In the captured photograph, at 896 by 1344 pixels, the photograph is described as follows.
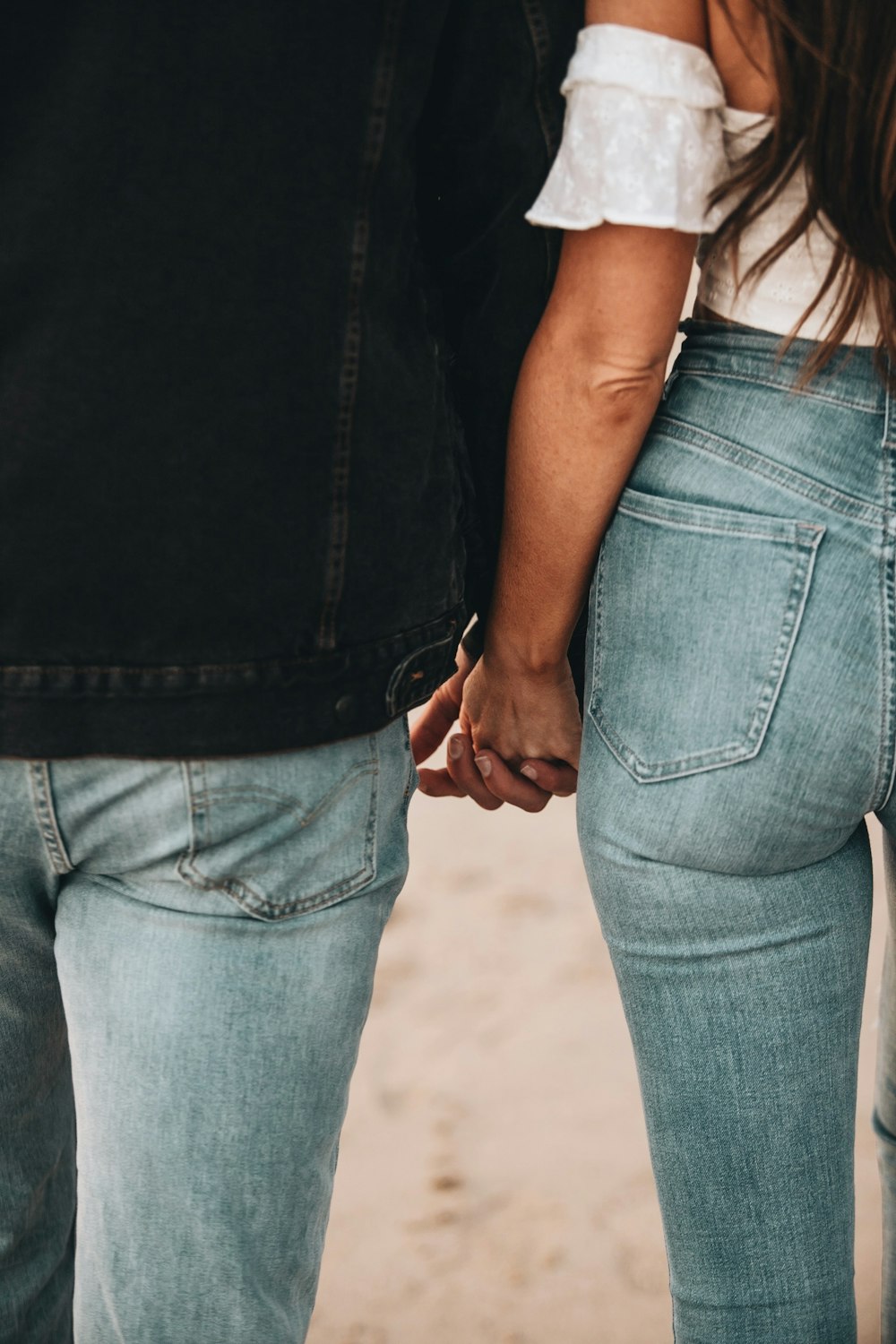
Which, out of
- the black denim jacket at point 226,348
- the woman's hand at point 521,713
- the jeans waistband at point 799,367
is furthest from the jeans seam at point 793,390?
the woman's hand at point 521,713

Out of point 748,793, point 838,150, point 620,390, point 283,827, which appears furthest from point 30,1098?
point 838,150

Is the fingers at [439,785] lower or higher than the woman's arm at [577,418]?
lower

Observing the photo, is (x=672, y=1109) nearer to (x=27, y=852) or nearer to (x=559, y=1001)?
(x=27, y=852)

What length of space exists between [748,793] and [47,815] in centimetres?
52

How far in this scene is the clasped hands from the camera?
1.28 meters

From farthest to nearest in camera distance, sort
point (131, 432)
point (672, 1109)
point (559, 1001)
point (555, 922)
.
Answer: point (555, 922), point (559, 1001), point (672, 1109), point (131, 432)

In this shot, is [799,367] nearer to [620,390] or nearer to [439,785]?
[620,390]

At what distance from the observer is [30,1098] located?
118 centimetres

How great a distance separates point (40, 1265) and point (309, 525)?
89 cm

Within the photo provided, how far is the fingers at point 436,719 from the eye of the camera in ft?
4.87

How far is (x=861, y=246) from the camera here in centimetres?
92

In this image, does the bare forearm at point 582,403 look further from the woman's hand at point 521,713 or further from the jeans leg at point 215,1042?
the jeans leg at point 215,1042

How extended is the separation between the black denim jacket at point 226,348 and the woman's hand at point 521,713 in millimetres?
313

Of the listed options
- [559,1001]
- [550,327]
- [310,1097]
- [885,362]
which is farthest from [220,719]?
[559,1001]
